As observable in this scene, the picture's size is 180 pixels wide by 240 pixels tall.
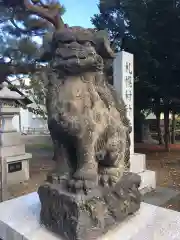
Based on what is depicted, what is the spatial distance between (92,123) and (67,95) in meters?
0.20

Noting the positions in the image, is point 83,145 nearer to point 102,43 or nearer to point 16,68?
point 102,43

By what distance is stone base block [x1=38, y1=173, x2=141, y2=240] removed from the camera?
1169 millimetres

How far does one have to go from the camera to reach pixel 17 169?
4164mm

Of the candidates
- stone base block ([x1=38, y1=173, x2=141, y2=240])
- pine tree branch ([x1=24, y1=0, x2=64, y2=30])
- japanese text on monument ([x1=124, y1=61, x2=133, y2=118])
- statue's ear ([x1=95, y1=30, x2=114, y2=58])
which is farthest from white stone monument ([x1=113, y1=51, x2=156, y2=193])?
pine tree branch ([x1=24, y1=0, x2=64, y2=30])

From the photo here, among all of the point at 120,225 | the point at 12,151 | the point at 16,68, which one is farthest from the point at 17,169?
the point at 120,225

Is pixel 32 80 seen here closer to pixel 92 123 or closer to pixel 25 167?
pixel 25 167

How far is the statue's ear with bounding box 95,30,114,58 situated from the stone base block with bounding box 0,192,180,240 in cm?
96

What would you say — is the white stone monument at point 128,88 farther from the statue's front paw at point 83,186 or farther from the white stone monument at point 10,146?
the statue's front paw at point 83,186

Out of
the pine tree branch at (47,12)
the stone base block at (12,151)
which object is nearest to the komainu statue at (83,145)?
the stone base block at (12,151)

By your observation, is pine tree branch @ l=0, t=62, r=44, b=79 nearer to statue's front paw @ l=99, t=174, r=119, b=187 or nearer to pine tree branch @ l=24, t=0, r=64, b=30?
pine tree branch @ l=24, t=0, r=64, b=30

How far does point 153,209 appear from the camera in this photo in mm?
1659

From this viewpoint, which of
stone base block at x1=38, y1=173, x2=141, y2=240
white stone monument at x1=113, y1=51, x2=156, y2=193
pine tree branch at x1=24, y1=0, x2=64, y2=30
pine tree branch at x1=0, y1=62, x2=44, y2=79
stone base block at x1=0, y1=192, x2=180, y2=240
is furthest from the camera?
pine tree branch at x1=0, y1=62, x2=44, y2=79

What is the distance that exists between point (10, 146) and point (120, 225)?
121 inches

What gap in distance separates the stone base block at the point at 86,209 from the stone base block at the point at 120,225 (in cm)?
5
